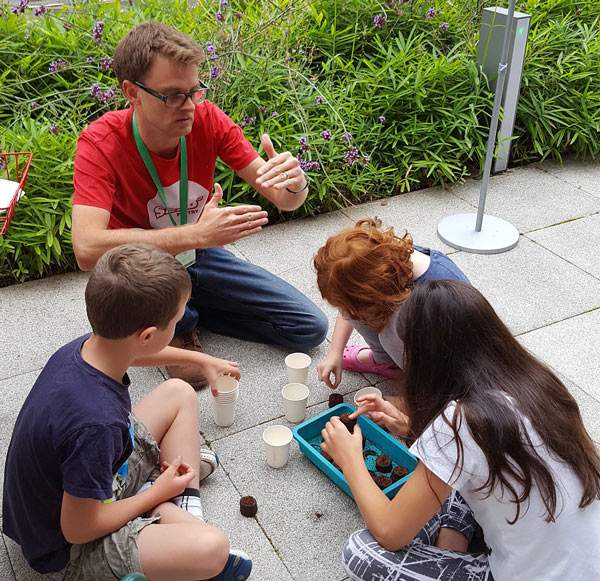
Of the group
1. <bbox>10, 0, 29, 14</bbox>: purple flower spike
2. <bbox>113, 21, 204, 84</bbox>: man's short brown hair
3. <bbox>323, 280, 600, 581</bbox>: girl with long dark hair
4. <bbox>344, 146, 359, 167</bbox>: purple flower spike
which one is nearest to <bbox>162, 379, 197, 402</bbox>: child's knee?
<bbox>323, 280, 600, 581</bbox>: girl with long dark hair

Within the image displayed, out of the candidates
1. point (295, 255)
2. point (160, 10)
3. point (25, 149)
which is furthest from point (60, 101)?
point (295, 255)

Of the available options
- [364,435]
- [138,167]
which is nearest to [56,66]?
[138,167]

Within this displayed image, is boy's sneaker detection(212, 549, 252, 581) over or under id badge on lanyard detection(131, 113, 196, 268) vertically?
under

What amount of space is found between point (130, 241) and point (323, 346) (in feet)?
3.41

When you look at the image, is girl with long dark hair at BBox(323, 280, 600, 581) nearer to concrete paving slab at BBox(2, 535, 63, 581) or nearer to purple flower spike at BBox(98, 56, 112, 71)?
concrete paving slab at BBox(2, 535, 63, 581)

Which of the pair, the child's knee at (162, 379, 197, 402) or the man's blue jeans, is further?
the man's blue jeans

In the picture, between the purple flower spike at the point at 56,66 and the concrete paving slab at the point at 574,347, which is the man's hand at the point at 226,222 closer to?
the concrete paving slab at the point at 574,347

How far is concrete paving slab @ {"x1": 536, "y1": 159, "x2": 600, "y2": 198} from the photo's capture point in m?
4.88

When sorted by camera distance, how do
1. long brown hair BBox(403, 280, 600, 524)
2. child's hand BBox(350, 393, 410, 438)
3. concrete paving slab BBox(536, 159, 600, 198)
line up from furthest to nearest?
concrete paving slab BBox(536, 159, 600, 198) < child's hand BBox(350, 393, 410, 438) < long brown hair BBox(403, 280, 600, 524)

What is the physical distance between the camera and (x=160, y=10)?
18.2 feet

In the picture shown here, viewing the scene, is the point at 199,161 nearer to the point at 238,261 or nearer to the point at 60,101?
the point at 238,261

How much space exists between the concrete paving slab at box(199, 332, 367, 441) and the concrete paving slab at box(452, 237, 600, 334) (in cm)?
92

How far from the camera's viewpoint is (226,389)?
2.84 metres

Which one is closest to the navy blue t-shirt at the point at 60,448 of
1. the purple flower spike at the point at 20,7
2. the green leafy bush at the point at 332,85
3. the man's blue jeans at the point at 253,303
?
the man's blue jeans at the point at 253,303
